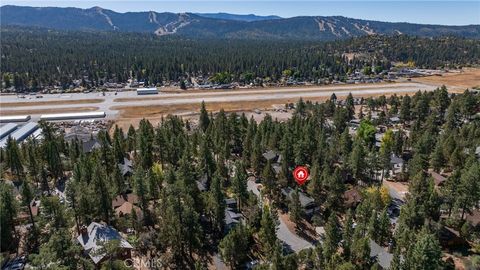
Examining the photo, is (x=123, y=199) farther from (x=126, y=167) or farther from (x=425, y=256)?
(x=425, y=256)

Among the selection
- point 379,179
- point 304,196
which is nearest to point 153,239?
point 304,196

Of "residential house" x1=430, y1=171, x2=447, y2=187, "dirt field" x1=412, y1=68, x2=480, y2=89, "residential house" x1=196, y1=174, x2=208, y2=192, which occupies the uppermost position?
"dirt field" x1=412, y1=68, x2=480, y2=89

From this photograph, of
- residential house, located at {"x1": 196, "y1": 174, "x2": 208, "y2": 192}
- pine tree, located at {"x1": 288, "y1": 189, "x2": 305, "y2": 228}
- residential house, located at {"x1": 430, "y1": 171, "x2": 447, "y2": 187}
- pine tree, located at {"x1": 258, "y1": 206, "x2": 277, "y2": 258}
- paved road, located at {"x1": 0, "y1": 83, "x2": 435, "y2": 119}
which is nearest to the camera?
pine tree, located at {"x1": 258, "y1": 206, "x2": 277, "y2": 258}

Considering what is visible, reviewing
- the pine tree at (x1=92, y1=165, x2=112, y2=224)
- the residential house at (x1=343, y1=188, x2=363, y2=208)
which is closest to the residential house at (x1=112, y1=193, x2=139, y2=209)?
the pine tree at (x1=92, y1=165, x2=112, y2=224)

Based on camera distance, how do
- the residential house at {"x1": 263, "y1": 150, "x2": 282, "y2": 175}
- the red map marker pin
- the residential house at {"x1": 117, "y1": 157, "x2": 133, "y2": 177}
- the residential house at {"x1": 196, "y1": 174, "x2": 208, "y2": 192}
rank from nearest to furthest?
the residential house at {"x1": 196, "y1": 174, "x2": 208, "y2": 192}, the red map marker pin, the residential house at {"x1": 117, "y1": 157, "x2": 133, "y2": 177}, the residential house at {"x1": 263, "y1": 150, "x2": 282, "y2": 175}

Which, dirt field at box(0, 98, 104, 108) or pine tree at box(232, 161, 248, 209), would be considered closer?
pine tree at box(232, 161, 248, 209)

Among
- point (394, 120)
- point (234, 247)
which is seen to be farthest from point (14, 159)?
point (394, 120)

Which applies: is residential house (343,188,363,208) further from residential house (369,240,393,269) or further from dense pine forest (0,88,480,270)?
residential house (369,240,393,269)
